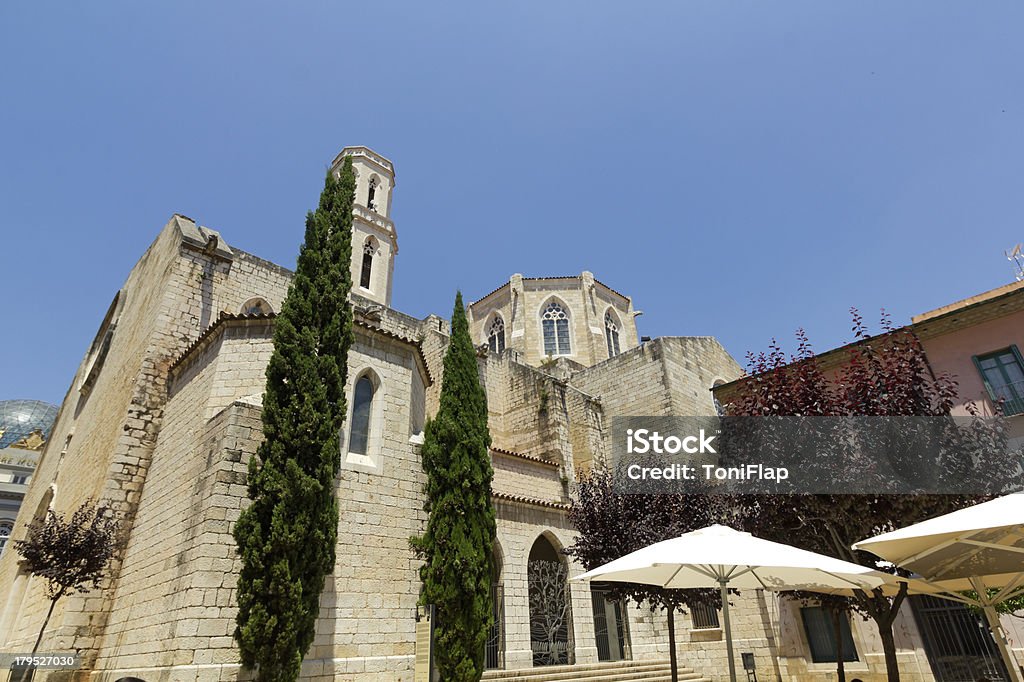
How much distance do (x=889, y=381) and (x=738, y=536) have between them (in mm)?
3882

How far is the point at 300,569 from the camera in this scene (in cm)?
823

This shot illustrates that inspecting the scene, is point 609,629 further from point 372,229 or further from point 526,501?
point 372,229

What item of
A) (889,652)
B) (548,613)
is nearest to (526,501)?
(548,613)

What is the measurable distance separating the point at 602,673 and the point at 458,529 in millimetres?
5847

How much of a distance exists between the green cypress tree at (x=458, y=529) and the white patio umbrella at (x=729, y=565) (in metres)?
Result: 4.15

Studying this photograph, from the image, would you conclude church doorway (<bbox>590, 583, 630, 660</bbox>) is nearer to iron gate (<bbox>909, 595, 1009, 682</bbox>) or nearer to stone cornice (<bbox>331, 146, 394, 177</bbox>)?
iron gate (<bbox>909, 595, 1009, 682</bbox>)

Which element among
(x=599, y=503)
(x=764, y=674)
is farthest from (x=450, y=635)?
(x=764, y=674)

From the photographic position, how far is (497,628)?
13125 mm

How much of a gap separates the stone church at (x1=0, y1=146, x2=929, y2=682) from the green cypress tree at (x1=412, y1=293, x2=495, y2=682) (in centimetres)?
40

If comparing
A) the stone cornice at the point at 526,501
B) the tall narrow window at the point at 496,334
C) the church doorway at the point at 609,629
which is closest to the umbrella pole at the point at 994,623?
the stone cornice at the point at 526,501

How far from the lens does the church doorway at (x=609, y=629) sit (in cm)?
1506

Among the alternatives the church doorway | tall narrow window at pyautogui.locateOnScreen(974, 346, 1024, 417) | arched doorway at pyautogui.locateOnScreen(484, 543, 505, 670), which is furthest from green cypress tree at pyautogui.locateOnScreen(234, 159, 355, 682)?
tall narrow window at pyautogui.locateOnScreen(974, 346, 1024, 417)

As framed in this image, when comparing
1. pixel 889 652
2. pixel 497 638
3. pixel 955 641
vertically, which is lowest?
pixel 955 641

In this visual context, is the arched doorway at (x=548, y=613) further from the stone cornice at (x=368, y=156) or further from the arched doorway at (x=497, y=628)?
the stone cornice at (x=368, y=156)
